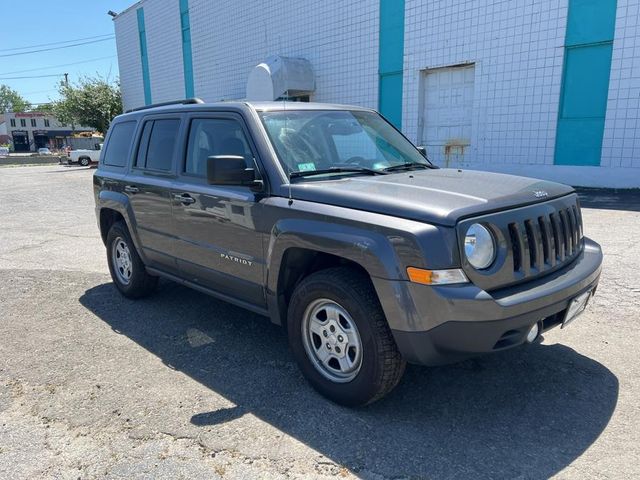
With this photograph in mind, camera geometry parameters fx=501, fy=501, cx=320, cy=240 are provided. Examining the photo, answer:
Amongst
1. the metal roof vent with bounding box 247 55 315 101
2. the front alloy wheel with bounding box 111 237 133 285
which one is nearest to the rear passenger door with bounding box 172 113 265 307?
the front alloy wheel with bounding box 111 237 133 285

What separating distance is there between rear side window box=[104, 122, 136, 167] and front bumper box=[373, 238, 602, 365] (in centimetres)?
358

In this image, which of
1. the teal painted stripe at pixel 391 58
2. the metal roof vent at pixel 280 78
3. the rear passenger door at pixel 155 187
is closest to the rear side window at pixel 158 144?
the rear passenger door at pixel 155 187

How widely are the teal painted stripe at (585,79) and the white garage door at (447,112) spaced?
2446 mm

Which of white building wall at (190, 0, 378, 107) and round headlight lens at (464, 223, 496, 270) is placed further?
white building wall at (190, 0, 378, 107)

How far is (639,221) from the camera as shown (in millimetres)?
7797

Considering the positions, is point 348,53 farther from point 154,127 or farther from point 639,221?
point 154,127

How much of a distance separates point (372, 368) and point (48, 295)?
430 centimetres

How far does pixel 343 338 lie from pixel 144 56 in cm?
2849

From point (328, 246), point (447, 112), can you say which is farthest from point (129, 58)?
point (328, 246)


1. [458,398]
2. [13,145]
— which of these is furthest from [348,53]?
[13,145]

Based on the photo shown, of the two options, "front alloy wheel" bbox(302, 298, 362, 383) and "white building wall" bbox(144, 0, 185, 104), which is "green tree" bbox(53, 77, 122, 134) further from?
"front alloy wheel" bbox(302, 298, 362, 383)

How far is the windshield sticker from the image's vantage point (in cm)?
354

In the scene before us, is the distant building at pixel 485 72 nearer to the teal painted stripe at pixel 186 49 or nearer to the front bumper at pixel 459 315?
the teal painted stripe at pixel 186 49

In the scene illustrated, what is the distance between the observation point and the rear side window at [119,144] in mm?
5219
